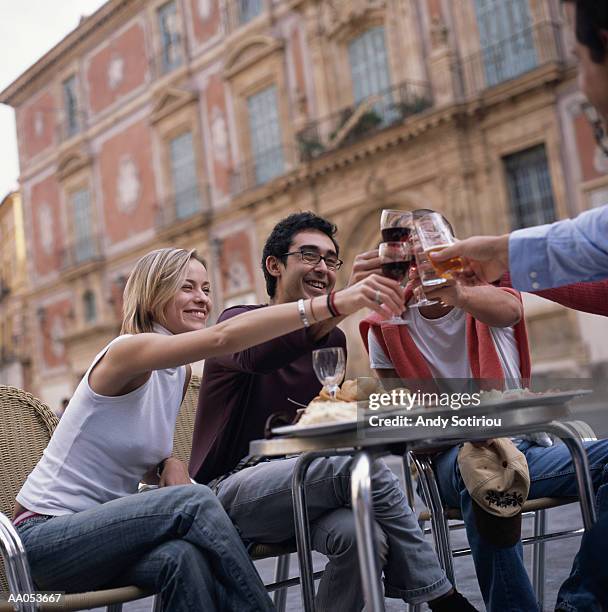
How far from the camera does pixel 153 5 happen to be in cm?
2355

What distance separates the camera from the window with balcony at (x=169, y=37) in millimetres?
22734

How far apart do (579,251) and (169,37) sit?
74.3ft

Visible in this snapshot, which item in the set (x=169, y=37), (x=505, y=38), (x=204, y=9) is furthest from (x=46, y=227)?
(x=505, y=38)

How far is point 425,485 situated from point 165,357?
0.93 m

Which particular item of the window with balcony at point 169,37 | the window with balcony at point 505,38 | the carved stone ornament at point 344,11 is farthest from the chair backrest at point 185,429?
the window with balcony at point 169,37

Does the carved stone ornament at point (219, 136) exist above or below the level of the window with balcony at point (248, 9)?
below

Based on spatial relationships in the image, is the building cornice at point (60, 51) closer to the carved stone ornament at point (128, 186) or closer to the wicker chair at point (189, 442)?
the carved stone ornament at point (128, 186)

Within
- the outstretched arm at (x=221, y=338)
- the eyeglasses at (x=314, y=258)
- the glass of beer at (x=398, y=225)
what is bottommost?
the outstretched arm at (x=221, y=338)

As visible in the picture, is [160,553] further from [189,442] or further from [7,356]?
[7,356]

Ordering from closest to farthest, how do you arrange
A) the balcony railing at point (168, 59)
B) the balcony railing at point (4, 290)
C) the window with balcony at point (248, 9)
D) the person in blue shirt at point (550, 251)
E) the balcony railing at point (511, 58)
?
the person in blue shirt at point (550, 251) → the balcony railing at point (511, 58) → the window with balcony at point (248, 9) → the balcony railing at point (168, 59) → the balcony railing at point (4, 290)

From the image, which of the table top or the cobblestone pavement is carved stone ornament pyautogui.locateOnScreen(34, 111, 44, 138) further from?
the table top

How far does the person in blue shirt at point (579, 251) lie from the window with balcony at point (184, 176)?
19892 mm

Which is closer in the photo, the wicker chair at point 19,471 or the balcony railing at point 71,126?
the wicker chair at point 19,471

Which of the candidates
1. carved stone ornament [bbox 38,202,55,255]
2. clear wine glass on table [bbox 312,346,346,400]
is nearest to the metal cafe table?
clear wine glass on table [bbox 312,346,346,400]
